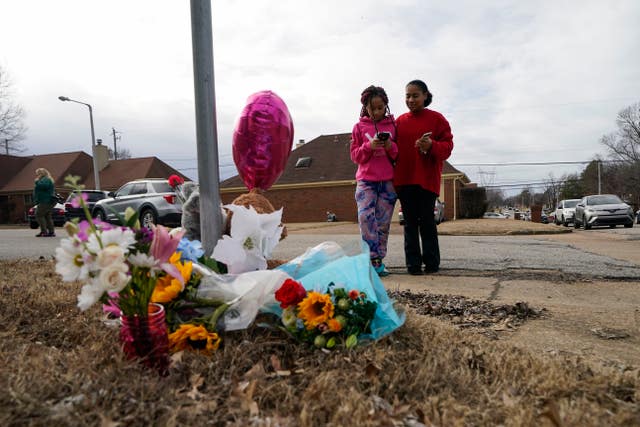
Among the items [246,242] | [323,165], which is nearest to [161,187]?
[246,242]

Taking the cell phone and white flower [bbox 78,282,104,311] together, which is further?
A: the cell phone

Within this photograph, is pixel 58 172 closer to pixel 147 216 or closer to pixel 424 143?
pixel 147 216

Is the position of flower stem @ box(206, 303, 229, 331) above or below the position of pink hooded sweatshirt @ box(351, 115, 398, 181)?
below

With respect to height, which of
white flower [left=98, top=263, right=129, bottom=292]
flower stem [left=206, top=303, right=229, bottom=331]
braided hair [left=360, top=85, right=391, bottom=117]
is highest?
braided hair [left=360, top=85, right=391, bottom=117]

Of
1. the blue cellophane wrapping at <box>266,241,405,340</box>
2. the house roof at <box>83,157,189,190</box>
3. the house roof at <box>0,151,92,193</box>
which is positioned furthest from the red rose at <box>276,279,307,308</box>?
the house roof at <box>0,151,92,193</box>

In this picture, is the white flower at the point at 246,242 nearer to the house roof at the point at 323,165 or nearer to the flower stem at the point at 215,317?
the flower stem at the point at 215,317

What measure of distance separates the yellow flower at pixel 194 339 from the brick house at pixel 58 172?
33630 millimetres

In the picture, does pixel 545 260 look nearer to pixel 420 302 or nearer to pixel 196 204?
pixel 420 302

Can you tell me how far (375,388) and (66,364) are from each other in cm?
100

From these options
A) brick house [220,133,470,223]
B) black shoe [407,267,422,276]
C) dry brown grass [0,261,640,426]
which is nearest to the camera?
dry brown grass [0,261,640,426]

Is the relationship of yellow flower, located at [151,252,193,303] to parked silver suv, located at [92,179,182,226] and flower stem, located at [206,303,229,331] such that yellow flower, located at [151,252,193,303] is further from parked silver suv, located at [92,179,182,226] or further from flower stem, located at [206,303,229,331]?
parked silver suv, located at [92,179,182,226]

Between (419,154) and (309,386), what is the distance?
2.39 metres

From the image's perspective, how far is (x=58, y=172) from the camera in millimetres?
32094

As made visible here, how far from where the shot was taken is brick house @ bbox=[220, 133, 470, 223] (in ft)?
70.0
